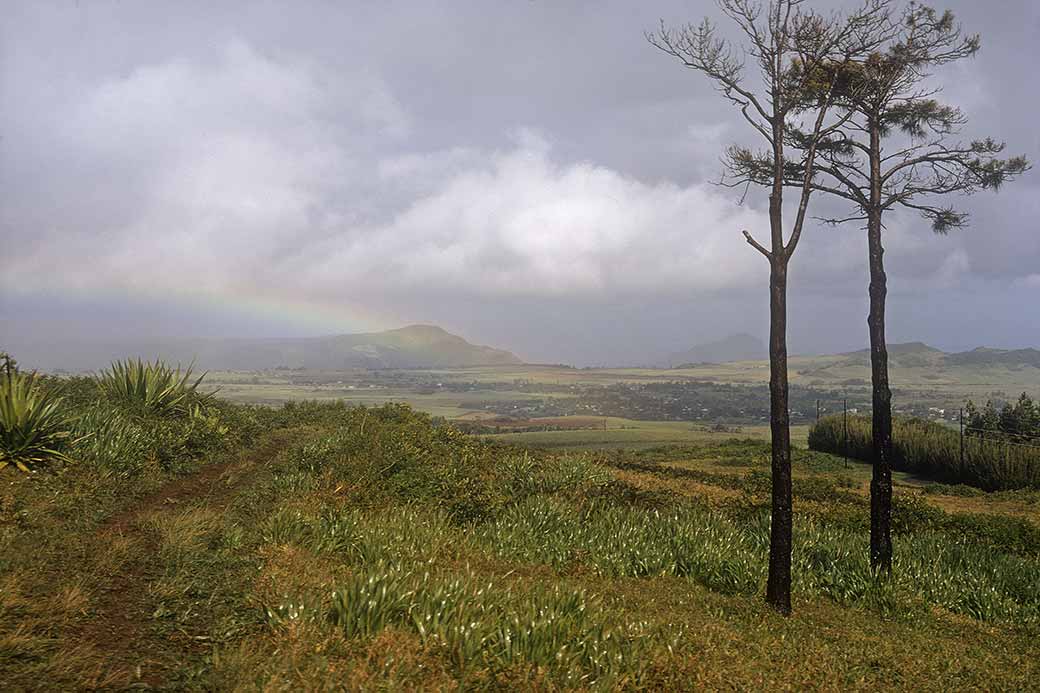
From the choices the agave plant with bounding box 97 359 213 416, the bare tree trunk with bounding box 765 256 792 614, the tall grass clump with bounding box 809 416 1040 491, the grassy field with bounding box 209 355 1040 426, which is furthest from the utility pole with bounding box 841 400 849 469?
the agave plant with bounding box 97 359 213 416

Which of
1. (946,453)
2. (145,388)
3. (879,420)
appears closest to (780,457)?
(879,420)

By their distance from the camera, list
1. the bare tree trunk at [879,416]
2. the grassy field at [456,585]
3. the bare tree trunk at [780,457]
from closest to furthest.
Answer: the grassy field at [456,585] < the bare tree trunk at [780,457] < the bare tree trunk at [879,416]

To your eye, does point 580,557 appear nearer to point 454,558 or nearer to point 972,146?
point 454,558

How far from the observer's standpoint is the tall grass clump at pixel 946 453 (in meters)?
24.4

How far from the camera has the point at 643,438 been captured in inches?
2151

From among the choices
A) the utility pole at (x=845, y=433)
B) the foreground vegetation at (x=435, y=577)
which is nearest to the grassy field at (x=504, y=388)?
the utility pole at (x=845, y=433)

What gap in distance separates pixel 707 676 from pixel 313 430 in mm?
15804

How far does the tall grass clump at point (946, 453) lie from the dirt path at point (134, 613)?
18637 millimetres

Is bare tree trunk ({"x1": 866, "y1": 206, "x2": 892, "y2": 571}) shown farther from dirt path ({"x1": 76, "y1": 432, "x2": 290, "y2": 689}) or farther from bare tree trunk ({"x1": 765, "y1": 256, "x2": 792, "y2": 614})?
dirt path ({"x1": 76, "y1": 432, "x2": 290, "y2": 689})

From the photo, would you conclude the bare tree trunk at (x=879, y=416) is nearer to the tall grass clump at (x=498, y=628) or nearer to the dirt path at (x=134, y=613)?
the tall grass clump at (x=498, y=628)

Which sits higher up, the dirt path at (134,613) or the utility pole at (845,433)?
the dirt path at (134,613)

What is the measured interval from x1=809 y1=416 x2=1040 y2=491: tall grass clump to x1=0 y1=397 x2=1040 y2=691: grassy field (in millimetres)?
9431

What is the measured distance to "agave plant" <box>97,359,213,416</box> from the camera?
16.5 m

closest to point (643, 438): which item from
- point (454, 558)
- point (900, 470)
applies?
point (900, 470)
